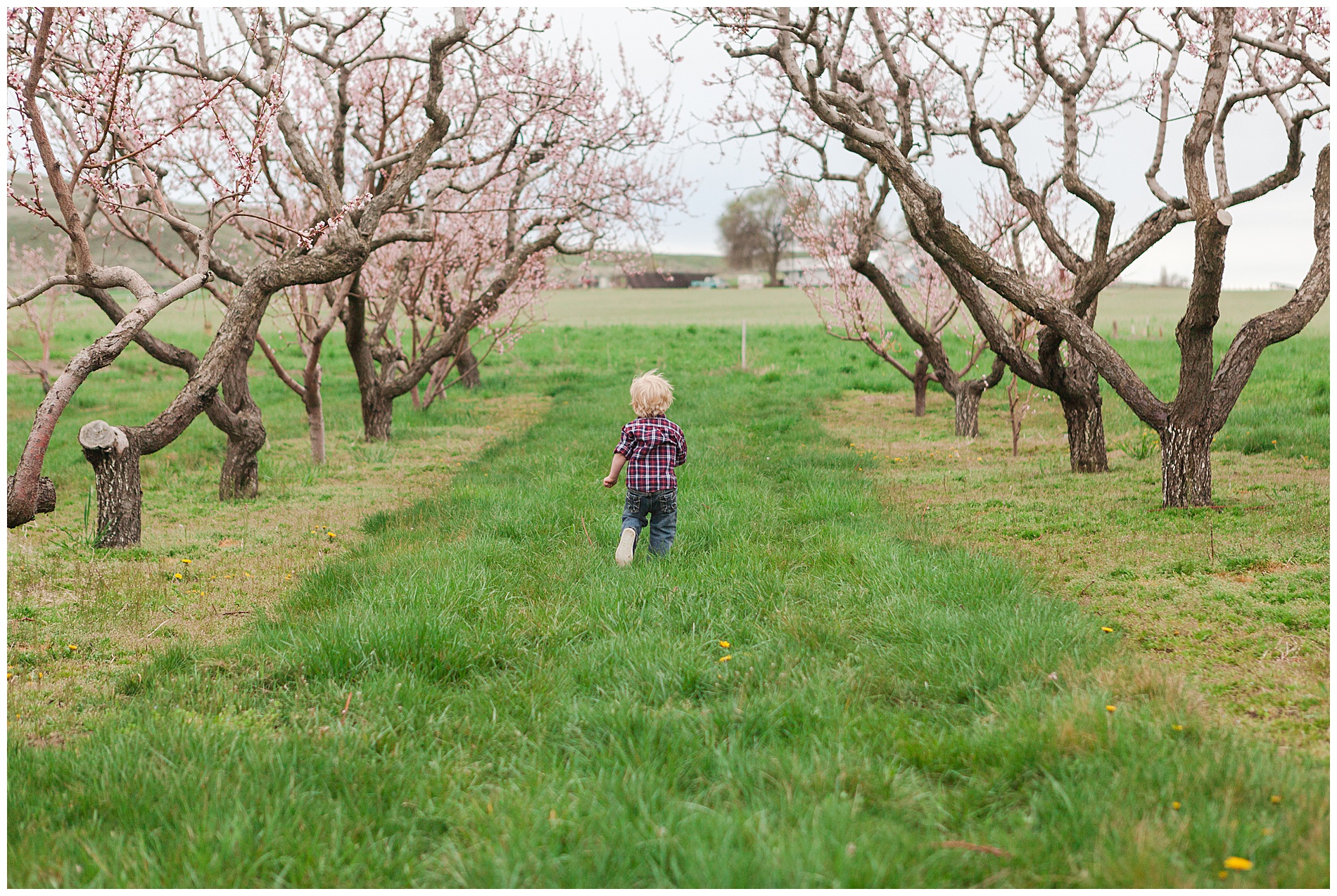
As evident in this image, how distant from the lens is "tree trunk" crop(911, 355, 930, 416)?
15523 millimetres

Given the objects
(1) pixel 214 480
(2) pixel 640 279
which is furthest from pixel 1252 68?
(2) pixel 640 279

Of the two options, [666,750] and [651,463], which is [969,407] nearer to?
[651,463]

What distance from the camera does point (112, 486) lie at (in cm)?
771

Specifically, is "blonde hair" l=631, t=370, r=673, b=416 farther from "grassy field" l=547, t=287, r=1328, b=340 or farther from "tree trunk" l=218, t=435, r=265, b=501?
"grassy field" l=547, t=287, r=1328, b=340

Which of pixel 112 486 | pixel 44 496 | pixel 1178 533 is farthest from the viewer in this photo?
pixel 112 486

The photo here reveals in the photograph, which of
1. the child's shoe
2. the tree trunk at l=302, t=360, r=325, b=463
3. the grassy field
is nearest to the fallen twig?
the child's shoe

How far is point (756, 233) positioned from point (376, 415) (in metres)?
64.9

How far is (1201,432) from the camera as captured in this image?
8.08 m

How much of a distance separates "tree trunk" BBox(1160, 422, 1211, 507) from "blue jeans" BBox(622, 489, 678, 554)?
439cm

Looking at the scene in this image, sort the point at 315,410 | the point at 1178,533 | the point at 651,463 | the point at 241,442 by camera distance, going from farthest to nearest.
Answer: the point at 315,410 → the point at 241,442 → the point at 1178,533 → the point at 651,463

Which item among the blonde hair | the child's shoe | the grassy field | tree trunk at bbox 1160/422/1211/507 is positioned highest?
the grassy field

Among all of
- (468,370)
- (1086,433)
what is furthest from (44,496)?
(468,370)

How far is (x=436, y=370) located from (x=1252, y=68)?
12.9 meters

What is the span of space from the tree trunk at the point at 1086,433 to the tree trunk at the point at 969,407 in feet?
9.94
